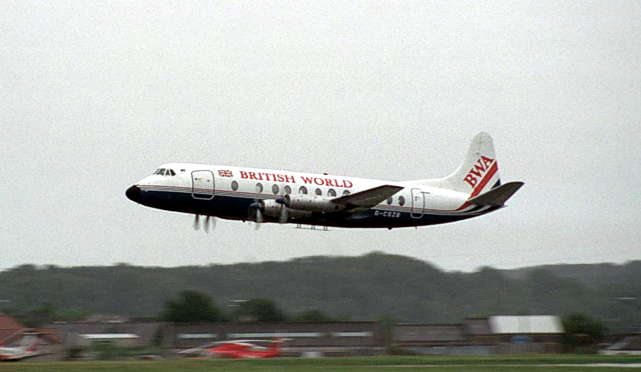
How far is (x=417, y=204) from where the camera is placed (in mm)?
46125

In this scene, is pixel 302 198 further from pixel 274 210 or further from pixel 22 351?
pixel 22 351

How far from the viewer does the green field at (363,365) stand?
35.8 meters

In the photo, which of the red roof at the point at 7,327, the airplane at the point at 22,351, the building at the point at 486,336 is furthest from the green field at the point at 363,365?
the red roof at the point at 7,327

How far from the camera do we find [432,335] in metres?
54.2

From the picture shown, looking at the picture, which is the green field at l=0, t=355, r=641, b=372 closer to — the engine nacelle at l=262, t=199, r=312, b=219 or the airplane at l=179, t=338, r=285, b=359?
the airplane at l=179, t=338, r=285, b=359

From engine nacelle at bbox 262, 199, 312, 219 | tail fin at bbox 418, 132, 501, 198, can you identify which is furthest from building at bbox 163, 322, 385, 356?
engine nacelle at bbox 262, 199, 312, 219

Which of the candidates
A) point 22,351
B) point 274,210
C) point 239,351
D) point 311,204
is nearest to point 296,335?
point 239,351

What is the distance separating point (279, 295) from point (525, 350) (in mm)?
19114

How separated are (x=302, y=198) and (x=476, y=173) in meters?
11.2

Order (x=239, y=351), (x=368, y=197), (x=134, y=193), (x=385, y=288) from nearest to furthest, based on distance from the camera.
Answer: (x=134, y=193) < (x=368, y=197) < (x=239, y=351) < (x=385, y=288)

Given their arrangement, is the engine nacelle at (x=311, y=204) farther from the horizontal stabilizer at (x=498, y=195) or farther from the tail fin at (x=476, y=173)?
the horizontal stabilizer at (x=498, y=195)

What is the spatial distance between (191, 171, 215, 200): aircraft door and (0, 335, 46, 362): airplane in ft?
35.1

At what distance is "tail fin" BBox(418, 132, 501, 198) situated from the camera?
161 ft

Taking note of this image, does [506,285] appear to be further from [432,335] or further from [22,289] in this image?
[22,289]
